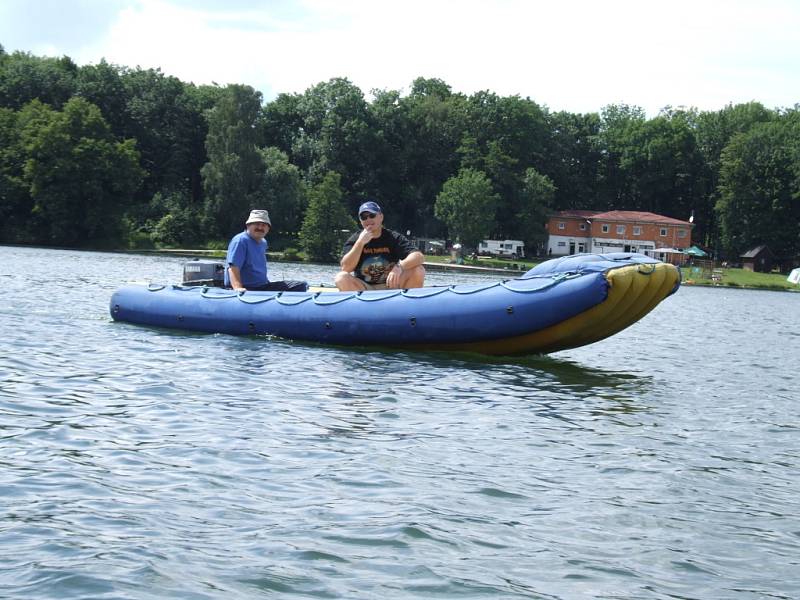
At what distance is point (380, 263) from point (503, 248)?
62030 millimetres

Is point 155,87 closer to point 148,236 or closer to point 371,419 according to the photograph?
point 148,236

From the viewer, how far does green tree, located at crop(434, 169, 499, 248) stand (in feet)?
226

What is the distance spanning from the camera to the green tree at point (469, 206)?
68.8 meters

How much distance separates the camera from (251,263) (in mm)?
13680

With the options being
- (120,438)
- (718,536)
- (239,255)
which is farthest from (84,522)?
(239,255)

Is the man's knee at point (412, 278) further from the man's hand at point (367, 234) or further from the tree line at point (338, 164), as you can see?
the tree line at point (338, 164)

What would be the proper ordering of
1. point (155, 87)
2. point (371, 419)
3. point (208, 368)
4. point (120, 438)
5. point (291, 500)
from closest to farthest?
point (291, 500) → point (120, 438) → point (371, 419) → point (208, 368) → point (155, 87)

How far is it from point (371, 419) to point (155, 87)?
68347 millimetres

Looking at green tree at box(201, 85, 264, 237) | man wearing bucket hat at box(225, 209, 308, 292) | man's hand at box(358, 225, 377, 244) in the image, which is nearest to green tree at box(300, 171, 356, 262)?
green tree at box(201, 85, 264, 237)

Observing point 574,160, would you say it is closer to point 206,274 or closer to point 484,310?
point 206,274

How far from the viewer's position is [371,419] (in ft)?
26.8

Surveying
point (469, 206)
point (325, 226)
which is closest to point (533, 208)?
point (469, 206)

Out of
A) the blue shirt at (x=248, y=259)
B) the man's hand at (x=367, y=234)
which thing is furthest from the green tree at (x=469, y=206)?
the man's hand at (x=367, y=234)

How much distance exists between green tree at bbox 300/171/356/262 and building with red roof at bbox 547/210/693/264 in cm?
2647
